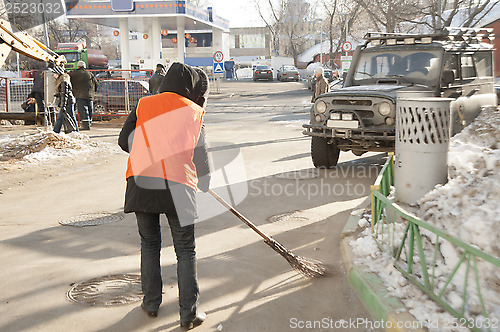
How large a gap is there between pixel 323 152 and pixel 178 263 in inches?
220

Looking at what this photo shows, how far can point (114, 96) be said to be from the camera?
717 inches

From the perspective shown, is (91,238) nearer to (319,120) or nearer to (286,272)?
(286,272)

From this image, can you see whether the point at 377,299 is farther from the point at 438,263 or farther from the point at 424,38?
the point at 424,38

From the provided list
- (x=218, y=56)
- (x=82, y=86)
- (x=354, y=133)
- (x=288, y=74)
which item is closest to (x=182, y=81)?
(x=354, y=133)

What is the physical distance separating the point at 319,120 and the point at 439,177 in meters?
3.60

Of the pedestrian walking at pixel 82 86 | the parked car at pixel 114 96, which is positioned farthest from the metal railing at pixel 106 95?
the pedestrian walking at pixel 82 86

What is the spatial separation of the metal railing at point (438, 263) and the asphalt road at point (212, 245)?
0.50 m

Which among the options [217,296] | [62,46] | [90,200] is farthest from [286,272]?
[62,46]

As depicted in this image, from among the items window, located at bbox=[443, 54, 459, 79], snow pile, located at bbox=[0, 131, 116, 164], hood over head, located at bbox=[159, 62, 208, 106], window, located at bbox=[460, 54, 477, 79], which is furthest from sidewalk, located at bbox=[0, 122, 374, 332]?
window, located at bbox=[460, 54, 477, 79]

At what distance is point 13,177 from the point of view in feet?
29.9

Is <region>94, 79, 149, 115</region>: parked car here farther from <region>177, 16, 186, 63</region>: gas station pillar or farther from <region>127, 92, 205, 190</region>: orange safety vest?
<region>177, 16, 186, 63</region>: gas station pillar

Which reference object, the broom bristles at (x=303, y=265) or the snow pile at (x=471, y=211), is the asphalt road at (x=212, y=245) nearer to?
the broom bristles at (x=303, y=265)

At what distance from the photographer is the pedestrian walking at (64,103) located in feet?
42.4

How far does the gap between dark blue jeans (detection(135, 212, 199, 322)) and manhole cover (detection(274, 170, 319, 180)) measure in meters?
4.96
